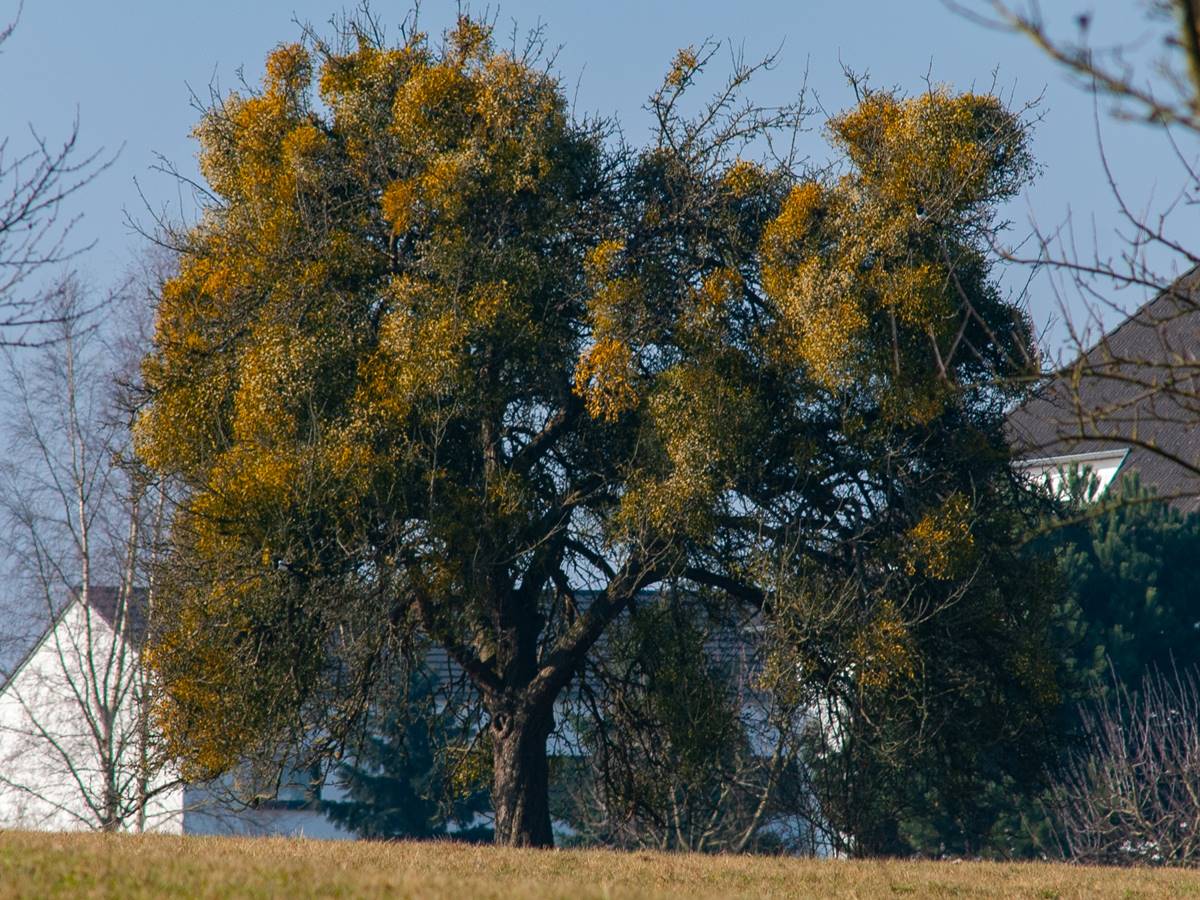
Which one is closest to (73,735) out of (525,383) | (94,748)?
(94,748)

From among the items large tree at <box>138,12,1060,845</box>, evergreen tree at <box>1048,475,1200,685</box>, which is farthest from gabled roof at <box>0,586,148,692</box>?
evergreen tree at <box>1048,475,1200,685</box>

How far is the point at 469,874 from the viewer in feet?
32.6

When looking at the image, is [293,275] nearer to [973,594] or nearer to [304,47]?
[304,47]

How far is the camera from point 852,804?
743 inches

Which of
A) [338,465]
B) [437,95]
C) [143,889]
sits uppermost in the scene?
[437,95]

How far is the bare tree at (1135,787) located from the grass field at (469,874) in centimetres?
939

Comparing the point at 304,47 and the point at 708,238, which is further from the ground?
the point at 304,47

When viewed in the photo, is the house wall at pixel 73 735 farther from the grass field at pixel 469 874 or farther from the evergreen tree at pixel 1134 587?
the evergreen tree at pixel 1134 587

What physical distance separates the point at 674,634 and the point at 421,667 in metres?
2.94

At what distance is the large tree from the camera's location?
1411 cm

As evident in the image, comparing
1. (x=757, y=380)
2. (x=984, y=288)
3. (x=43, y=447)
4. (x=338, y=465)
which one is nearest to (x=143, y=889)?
(x=338, y=465)

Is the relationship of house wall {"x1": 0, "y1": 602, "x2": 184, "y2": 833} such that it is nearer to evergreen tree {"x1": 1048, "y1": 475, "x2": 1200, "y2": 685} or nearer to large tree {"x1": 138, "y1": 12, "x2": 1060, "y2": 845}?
large tree {"x1": 138, "y1": 12, "x2": 1060, "y2": 845}

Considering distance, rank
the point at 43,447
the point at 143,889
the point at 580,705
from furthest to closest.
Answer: the point at 43,447 → the point at 580,705 → the point at 143,889

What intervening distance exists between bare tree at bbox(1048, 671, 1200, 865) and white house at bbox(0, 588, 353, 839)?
1343 centimetres
